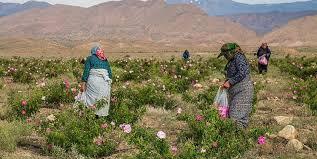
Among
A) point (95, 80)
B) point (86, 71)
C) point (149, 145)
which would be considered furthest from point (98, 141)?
point (86, 71)

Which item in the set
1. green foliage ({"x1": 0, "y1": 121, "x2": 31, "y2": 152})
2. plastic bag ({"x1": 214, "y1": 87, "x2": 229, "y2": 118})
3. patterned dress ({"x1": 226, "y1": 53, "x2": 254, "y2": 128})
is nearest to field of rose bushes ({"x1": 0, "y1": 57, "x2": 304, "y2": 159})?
green foliage ({"x1": 0, "y1": 121, "x2": 31, "y2": 152})

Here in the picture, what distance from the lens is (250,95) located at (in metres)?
9.52

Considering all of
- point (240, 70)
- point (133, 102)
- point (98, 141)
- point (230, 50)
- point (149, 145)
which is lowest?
point (133, 102)

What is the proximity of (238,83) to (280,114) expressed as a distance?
3693mm

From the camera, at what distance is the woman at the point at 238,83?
9352mm

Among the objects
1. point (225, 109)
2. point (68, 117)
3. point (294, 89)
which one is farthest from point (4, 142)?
point (294, 89)

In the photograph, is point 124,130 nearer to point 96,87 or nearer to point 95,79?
point 96,87

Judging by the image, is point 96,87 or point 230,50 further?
point 96,87

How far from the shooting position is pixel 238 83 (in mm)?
9484

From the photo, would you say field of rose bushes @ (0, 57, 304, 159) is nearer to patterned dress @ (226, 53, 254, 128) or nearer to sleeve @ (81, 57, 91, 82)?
patterned dress @ (226, 53, 254, 128)

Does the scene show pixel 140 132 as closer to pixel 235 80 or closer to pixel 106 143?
pixel 106 143

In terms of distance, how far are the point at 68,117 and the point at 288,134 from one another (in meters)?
3.65

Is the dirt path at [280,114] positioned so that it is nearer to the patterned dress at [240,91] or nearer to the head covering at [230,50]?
the patterned dress at [240,91]

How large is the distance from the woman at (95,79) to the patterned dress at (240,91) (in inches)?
91.8
